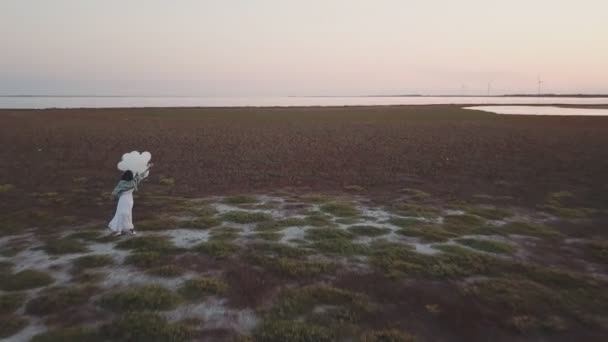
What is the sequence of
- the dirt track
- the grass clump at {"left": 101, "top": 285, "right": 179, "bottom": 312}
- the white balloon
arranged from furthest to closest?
the dirt track, the white balloon, the grass clump at {"left": 101, "top": 285, "right": 179, "bottom": 312}

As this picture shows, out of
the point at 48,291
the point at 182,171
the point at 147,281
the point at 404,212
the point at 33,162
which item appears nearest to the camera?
the point at 48,291

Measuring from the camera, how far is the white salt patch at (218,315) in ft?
20.0

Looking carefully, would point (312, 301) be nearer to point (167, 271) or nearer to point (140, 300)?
point (140, 300)

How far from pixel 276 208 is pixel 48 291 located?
7.11 metres

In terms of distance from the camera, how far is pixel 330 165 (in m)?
22.0

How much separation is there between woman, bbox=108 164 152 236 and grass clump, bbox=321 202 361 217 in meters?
5.59

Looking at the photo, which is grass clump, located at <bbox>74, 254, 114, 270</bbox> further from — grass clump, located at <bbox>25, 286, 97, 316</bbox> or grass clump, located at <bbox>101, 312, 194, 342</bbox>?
grass clump, located at <bbox>101, 312, 194, 342</bbox>

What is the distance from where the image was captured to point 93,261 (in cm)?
839

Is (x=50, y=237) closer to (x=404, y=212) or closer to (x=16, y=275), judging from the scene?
(x=16, y=275)

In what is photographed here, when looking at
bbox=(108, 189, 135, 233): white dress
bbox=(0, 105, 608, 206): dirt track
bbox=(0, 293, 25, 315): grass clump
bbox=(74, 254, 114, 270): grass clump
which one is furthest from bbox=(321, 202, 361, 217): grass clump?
bbox=(0, 293, 25, 315): grass clump

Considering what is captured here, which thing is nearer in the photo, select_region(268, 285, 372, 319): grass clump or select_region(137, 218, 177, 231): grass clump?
select_region(268, 285, 372, 319): grass clump

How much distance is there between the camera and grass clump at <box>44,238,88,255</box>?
9.01m

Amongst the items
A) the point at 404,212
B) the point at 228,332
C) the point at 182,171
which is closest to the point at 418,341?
the point at 228,332

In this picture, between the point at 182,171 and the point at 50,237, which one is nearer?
the point at 50,237
